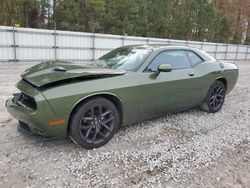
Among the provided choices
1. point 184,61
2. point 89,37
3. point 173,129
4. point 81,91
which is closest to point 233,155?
point 173,129

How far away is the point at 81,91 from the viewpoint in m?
2.83

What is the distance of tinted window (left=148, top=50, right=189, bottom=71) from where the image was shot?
370 centimetres

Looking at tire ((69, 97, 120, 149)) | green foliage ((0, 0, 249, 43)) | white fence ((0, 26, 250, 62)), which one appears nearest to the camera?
tire ((69, 97, 120, 149))

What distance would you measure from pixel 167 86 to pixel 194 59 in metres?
1.14

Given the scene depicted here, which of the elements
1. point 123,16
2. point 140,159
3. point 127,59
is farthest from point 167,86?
point 123,16

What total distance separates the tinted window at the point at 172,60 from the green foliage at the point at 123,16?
14.1m

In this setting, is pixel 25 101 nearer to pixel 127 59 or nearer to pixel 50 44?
pixel 127 59

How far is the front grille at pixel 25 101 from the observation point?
278 cm

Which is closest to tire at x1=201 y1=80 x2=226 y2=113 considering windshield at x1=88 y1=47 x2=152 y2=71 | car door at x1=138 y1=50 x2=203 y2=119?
car door at x1=138 y1=50 x2=203 y2=119

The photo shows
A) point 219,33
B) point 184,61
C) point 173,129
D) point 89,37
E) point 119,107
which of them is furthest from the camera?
point 219,33

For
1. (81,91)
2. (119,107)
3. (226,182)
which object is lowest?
(226,182)

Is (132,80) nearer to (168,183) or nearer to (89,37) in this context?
(168,183)

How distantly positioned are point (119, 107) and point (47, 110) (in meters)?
1.05

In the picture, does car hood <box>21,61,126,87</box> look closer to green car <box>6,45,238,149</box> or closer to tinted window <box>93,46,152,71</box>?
green car <box>6,45,238,149</box>
